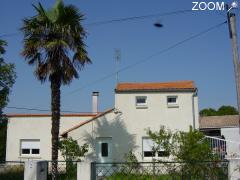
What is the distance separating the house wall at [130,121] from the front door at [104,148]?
8.8 inches

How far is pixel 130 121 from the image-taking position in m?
26.1

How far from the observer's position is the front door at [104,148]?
26031mm

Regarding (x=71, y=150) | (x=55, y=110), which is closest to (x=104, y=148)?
(x=71, y=150)

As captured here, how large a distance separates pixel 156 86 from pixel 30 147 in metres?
9.26

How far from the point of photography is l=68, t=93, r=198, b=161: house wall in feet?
84.8

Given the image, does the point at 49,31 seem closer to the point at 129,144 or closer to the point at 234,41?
the point at 129,144

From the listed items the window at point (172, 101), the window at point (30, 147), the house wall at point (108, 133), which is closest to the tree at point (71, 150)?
the house wall at point (108, 133)

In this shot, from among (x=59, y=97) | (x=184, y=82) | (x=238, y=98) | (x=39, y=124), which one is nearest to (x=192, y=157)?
(x=238, y=98)

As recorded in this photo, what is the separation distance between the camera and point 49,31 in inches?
873

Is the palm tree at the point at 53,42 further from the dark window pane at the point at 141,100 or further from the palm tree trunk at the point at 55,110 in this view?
the dark window pane at the point at 141,100

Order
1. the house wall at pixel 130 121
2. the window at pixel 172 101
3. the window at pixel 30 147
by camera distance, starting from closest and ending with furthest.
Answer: the house wall at pixel 130 121
the window at pixel 172 101
the window at pixel 30 147

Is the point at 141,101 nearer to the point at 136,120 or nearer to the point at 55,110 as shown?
the point at 136,120

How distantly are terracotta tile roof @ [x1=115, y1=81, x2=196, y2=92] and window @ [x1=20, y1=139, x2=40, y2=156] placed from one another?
22.6 feet

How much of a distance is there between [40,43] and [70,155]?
6.21 meters
